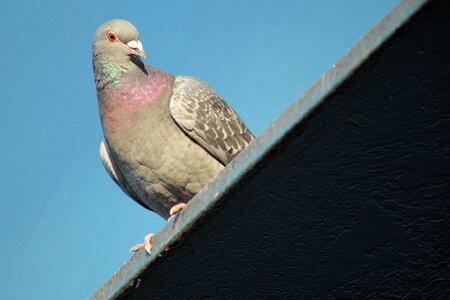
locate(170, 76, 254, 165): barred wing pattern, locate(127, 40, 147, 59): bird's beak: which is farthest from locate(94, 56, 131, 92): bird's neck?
locate(170, 76, 254, 165): barred wing pattern

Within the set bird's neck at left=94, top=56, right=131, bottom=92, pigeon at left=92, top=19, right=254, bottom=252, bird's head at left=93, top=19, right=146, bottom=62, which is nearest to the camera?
pigeon at left=92, top=19, right=254, bottom=252

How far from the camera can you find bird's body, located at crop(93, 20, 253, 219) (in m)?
5.04

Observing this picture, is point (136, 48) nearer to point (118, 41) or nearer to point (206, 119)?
point (118, 41)

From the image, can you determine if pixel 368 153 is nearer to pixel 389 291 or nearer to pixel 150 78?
pixel 389 291

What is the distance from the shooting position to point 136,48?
17.8 ft

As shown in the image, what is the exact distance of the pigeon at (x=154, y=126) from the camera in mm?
5039

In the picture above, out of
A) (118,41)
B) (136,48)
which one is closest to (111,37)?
(118,41)

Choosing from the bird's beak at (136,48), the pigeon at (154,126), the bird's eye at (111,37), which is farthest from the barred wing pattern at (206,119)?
the bird's eye at (111,37)

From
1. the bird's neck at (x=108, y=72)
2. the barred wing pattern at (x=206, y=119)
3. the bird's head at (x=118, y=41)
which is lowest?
the barred wing pattern at (x=206, y=119)

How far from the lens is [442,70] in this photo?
1.75 meters

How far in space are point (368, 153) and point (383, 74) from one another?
27 cm

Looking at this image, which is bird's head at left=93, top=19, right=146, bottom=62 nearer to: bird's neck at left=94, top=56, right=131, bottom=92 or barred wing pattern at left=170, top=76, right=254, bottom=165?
bird's neck at left=94, top=56, right=131, bottom=92

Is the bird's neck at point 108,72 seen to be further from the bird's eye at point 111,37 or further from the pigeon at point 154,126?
the bird's eye at point 111,37

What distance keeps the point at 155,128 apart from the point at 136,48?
0.76 metres
